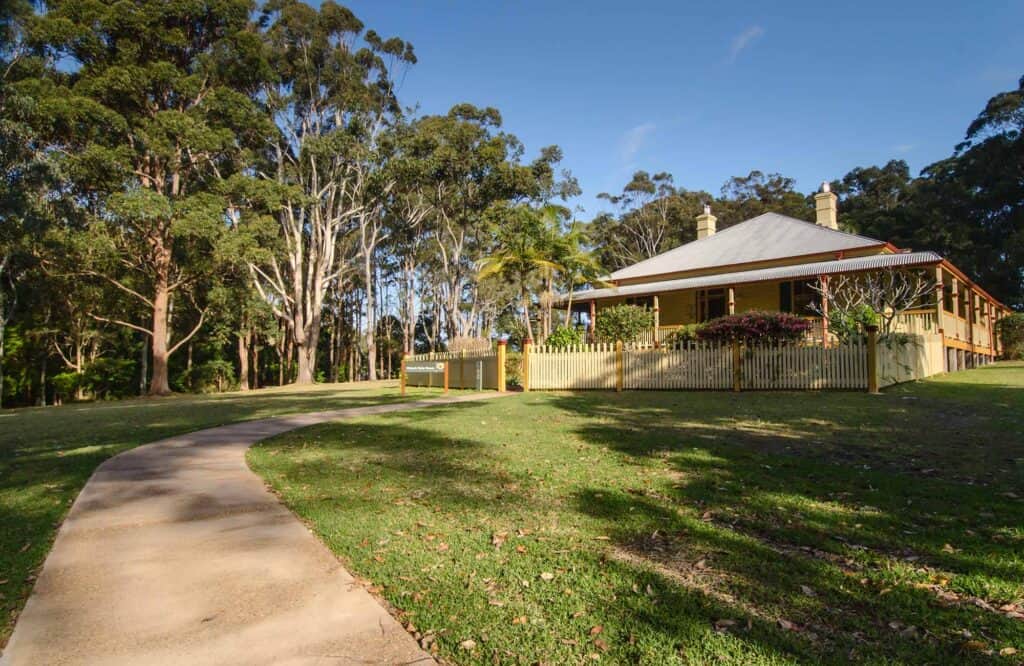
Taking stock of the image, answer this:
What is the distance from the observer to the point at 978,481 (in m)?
4.77

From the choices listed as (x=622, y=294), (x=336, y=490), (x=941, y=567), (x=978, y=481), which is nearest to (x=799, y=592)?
(x=941, y=567)

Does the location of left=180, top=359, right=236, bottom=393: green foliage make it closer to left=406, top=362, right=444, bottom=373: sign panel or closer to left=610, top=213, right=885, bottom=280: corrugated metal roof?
left=406, top=362, right=444, bottom=373: sign panel

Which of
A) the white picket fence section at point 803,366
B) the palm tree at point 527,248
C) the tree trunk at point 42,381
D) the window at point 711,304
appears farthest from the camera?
the tree trunk at point 42,381

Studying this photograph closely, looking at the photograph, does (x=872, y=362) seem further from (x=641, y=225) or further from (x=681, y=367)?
(x=641, y=225)

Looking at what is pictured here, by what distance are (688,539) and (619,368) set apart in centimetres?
1265

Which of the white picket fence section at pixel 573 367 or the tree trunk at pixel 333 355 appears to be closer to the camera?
the white picket fence section at pixel 573 367

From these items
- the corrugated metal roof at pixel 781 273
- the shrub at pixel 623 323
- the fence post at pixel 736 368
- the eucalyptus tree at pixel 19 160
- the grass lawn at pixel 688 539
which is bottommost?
the grass lawn at pixel 688 539

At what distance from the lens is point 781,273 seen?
2078 centimetres

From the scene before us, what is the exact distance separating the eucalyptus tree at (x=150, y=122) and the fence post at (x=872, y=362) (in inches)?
899

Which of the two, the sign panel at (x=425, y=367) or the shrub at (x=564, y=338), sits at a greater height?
the shrub at (x=564, y=338)

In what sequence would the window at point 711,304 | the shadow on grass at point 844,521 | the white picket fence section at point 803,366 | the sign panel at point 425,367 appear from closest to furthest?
the shadow on grass at point 844,521 < the white picket fence section at point 803,366 < the sign panel at point 425,367 < the window at point 711,304

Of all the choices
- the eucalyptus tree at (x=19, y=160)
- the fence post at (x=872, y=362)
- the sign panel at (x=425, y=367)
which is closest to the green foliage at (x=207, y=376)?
the eucalyptus tree at (x=19, y=160)

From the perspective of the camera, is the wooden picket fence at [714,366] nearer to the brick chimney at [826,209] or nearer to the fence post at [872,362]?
the fence post at [872,362]

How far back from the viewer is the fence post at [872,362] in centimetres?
1241
